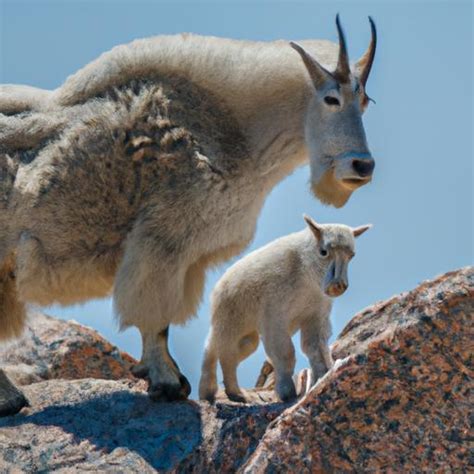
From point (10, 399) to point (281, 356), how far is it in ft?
6.76

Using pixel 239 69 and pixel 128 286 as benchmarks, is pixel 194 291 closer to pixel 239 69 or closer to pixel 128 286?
pixel 128 286

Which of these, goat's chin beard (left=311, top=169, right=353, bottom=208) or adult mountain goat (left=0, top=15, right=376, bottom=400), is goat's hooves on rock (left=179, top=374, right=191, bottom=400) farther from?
goat's chin beard (left=311, top=169, right=353, bottom=208)

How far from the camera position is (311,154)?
8156mm

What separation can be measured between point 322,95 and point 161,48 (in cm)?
145

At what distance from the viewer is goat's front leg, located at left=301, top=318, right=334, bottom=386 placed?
25.0 ft

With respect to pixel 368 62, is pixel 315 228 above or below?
below

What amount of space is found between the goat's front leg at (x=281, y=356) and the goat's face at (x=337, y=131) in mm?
1083

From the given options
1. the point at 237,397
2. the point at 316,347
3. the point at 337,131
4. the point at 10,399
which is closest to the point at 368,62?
the point at 337,131

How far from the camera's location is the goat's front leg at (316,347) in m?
7.62

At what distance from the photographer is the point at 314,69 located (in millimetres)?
8117

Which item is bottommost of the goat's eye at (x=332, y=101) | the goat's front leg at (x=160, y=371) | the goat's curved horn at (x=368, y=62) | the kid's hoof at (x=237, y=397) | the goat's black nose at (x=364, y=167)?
the kid's hoof at (x=237, y=397)

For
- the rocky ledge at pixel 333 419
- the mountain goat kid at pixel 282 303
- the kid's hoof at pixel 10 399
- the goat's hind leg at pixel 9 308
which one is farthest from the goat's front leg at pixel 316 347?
the goat's hind leg at pixel 9 308

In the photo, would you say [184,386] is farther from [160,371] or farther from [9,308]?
[9,308]

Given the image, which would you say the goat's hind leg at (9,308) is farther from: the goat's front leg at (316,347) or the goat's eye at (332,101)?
the goat's eye at (332,101)
